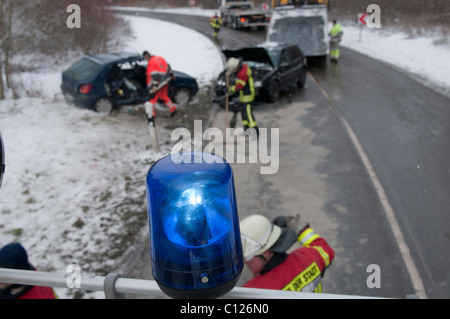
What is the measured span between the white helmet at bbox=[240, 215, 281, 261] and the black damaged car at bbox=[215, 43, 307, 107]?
8816 mm

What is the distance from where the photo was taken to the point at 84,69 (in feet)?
34.6

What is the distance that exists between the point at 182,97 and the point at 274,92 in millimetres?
2777

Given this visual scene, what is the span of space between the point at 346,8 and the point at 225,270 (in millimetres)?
31257

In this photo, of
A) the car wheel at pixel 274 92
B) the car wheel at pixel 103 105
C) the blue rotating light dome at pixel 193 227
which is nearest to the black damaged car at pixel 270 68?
the car wheel at pixel 274 92

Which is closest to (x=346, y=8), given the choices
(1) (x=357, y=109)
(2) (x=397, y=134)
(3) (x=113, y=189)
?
(1) (x=357, y=109)

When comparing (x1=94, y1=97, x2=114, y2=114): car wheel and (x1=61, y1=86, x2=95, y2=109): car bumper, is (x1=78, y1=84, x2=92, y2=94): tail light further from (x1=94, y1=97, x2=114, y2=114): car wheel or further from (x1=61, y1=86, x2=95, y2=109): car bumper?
(x1=94, y1=97, x2=114, y2=114): car wheel

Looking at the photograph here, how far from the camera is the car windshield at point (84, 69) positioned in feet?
33.9

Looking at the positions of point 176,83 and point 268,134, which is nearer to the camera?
point 268,134

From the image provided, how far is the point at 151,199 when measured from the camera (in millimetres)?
1066

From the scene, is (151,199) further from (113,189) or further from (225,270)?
(113,189)

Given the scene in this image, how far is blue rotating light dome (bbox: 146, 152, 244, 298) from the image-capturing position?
39.4 inches

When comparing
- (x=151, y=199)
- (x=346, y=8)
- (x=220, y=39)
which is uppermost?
(x=346, y=8)

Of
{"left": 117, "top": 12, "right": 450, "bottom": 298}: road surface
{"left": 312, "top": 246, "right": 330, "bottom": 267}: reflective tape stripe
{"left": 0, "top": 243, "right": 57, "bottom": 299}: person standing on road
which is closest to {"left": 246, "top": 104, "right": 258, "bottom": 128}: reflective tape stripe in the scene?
{"left": 117, "top": 12, "right": 450, "bottom": 298}: road surface

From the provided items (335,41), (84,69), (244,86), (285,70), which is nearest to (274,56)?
(285,70)
